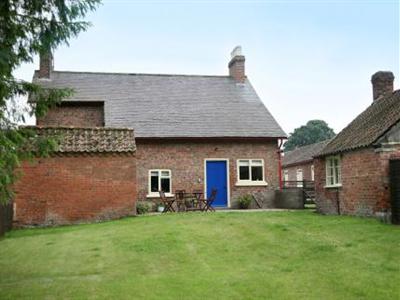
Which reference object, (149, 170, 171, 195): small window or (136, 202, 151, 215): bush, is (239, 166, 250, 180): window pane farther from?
(136, 202, 151, 215): bush

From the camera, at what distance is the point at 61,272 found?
9.80 m

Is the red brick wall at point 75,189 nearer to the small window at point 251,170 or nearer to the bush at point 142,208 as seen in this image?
the bush at point 142,208

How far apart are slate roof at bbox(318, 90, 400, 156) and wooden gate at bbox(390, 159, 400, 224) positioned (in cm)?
121

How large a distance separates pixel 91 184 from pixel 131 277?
9.91 m

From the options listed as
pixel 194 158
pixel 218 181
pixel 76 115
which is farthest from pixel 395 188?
pixel 76 115

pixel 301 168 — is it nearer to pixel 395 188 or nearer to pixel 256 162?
pixel 256 162

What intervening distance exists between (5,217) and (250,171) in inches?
496

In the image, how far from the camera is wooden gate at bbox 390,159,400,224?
47.9ft

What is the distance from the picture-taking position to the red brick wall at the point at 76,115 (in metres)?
25.1

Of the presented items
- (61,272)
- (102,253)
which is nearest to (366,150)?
(102,253)

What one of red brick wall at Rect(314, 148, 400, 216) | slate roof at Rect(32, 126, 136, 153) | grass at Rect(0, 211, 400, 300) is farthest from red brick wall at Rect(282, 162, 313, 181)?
grass at Rect(0, 211, 400, 300)

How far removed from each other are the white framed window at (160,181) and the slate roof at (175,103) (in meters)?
1.91

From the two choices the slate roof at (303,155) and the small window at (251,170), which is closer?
the small window at (251,170)

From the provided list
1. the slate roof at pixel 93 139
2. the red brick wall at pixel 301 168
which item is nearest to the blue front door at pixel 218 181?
the slate roof at pixel 93 139
